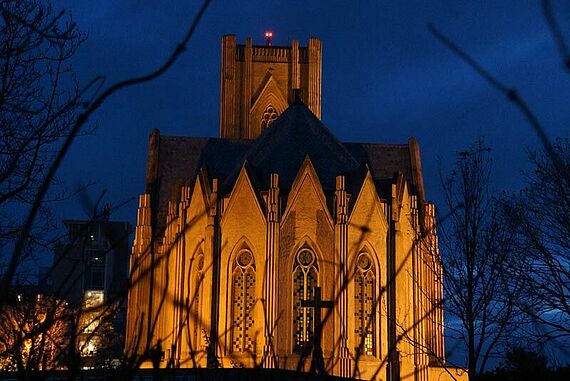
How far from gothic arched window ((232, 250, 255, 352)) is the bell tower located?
1980 cm

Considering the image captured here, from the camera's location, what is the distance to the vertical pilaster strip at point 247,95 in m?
52.0

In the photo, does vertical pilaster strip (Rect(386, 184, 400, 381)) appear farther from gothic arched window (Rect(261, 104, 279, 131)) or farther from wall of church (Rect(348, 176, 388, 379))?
gothic arched window (Rect(261, 104, 279, 131))

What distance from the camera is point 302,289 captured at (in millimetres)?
32156

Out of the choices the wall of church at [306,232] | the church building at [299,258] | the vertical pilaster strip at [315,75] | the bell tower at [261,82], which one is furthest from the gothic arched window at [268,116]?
the wall of church at [306,232]

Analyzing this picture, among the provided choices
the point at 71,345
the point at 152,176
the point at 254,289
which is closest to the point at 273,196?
the point at 254,289

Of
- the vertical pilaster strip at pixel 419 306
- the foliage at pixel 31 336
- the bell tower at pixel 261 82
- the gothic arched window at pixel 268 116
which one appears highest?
the bell tower at pixel 261 82

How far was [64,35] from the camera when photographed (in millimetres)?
11273

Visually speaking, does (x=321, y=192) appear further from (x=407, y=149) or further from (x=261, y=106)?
(x=261, y=106)

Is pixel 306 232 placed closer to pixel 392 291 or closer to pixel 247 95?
pixel 392 291

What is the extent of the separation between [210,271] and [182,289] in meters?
2.78

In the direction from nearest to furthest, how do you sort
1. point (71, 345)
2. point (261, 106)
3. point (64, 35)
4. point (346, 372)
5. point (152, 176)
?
point (71, 345), point (64, 35), point (346, 372), point (152, 176), point (261, 106)

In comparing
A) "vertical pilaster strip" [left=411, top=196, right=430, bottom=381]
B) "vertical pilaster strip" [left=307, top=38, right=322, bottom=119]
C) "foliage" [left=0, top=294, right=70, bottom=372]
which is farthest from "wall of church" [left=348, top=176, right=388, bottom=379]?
"foliage" [left=0, top=294, right=70, bottom=372]

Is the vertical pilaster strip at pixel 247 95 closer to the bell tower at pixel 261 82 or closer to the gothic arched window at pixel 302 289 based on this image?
the bell tower at pixel 261 82

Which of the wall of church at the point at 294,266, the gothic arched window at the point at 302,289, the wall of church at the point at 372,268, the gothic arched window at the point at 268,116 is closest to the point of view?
the wall of church at the point at 294,266
